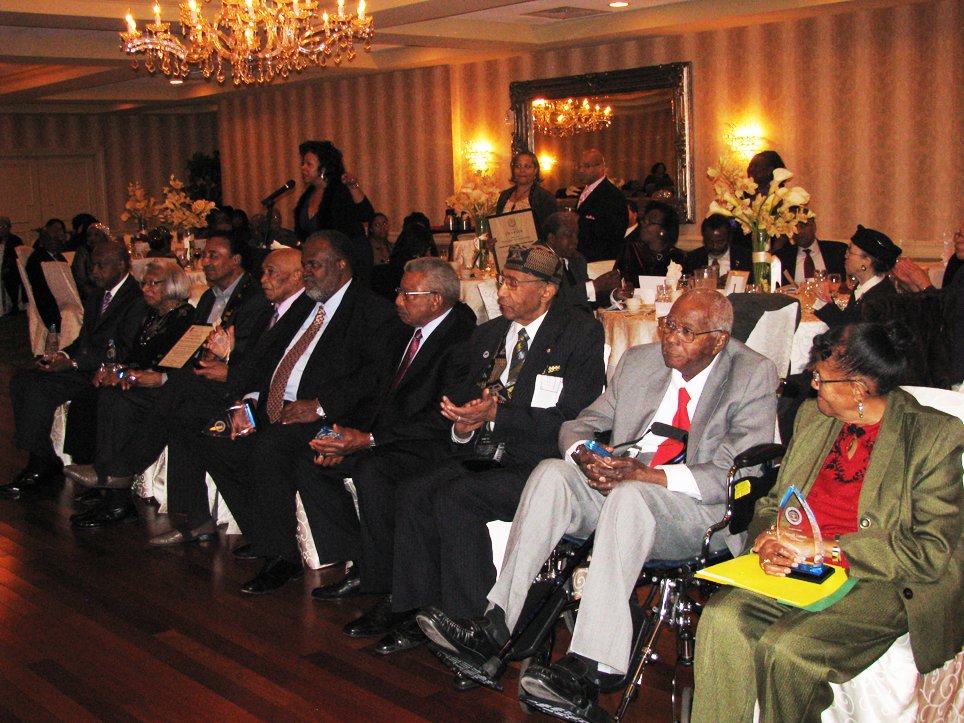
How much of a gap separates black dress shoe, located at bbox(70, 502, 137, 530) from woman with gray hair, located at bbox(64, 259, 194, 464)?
15.7 inches

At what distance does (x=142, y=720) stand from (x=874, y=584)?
225 centimetres

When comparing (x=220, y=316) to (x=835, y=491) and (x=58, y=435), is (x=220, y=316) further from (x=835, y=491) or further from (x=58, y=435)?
(x=835, y=491)

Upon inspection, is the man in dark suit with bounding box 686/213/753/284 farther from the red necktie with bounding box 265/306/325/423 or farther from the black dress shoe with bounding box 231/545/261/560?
the black dress shoe with bounding box 231/545/261/560

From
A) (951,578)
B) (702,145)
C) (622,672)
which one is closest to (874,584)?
(951,578)

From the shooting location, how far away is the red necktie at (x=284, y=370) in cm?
Result: 438

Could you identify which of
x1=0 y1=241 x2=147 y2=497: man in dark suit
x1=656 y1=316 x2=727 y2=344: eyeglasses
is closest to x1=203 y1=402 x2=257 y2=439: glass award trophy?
x1=0 y1=241 x2=147 y2=497: man in dark suit

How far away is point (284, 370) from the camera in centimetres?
440

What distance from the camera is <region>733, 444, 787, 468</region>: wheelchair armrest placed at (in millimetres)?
2695

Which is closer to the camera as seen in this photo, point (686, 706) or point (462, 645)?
point (686, 706)

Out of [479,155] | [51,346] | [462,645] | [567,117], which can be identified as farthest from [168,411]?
[479,155]

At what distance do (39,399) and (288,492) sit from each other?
2.33 metres

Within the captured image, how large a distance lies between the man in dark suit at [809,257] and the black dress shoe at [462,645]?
172 inches

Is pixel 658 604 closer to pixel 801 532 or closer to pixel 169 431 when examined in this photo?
pixel 801 532

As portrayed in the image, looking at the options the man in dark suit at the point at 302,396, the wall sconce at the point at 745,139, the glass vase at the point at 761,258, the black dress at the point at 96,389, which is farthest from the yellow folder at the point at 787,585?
the wall sconce at the point at 745,139
